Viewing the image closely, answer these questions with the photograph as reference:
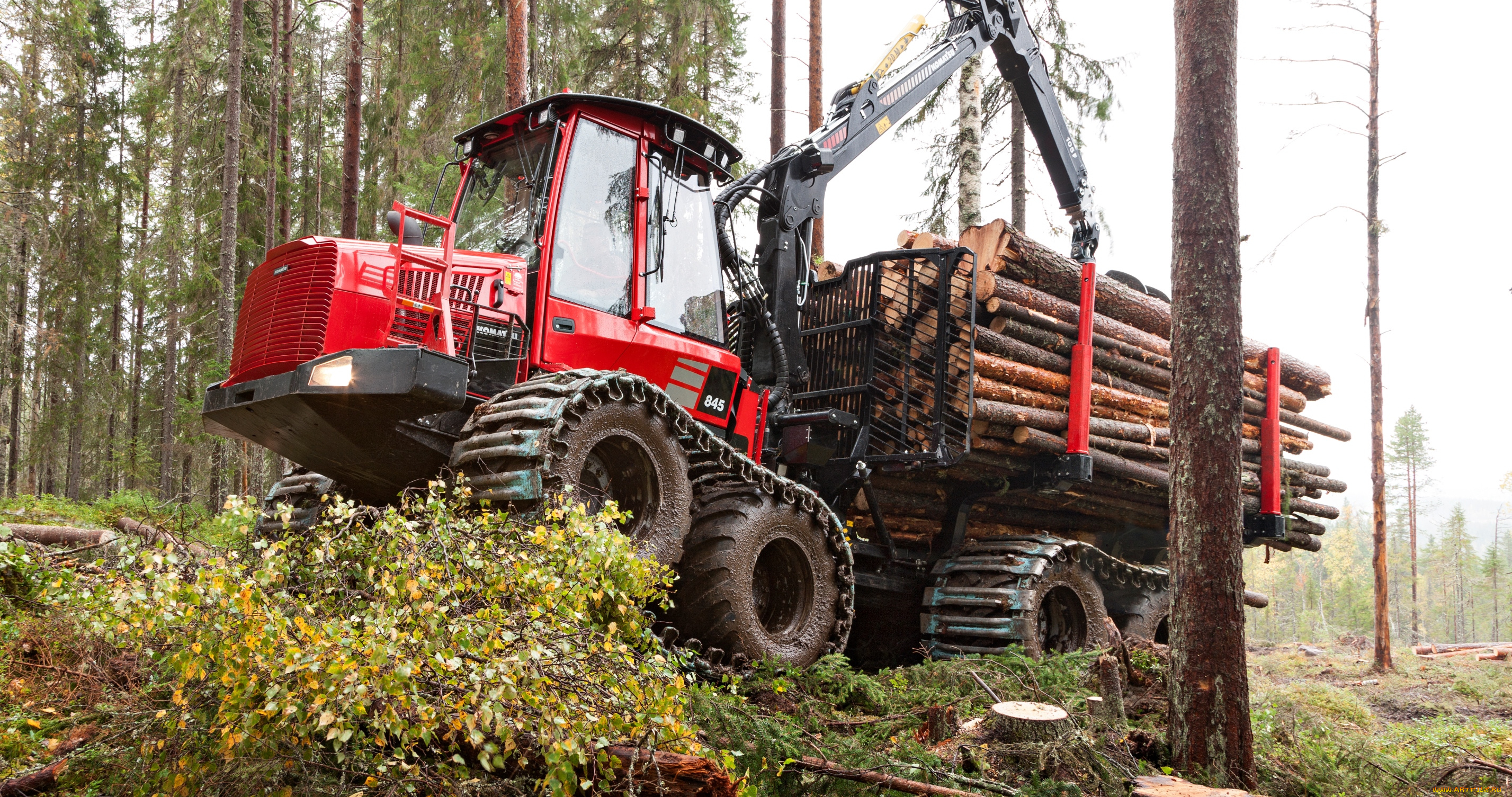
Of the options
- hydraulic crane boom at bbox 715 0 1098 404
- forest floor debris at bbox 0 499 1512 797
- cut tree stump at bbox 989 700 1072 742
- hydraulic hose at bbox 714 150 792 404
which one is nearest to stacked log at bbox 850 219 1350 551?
hydraulic crane boom at bbox 715 0 1098 404

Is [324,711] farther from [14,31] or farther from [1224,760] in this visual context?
[14,31]

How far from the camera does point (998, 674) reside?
6.25 metres

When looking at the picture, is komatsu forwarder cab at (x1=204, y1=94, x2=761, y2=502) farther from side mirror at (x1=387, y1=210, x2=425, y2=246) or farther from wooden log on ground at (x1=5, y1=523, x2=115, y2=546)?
wooden log on ground at (x1=5, y1=523, x2=115, y2=546)

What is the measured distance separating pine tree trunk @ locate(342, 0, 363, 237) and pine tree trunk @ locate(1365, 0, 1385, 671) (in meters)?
17.8

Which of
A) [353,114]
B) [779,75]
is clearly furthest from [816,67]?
[353,114]

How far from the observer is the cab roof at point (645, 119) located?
19.7ft

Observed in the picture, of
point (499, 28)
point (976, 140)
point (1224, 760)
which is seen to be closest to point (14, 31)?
point (499, 28)

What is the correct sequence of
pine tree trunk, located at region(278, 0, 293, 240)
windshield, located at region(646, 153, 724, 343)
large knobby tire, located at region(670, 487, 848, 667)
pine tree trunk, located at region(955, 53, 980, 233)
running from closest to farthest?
large knobby tire, located at region(670, 487, 848, 667)
windshield, located at region(646, 153, 724, 343)
pine tree trunk, located at region(955, 53, 980, 233)
pine tree trunk, located at region(278, 0, 293, 240)

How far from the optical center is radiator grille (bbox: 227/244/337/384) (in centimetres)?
525

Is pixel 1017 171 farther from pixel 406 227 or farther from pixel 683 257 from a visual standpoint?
pixel 406 227

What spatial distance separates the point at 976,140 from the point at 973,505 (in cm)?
662

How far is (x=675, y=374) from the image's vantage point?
252 inches

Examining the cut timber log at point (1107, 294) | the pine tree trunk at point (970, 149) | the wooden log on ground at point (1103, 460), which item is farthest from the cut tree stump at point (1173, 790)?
the pine tree trunk at point (970, 149)

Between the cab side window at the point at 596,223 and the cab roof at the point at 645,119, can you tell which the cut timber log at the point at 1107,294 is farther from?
the cab side window at the point at 596,223
